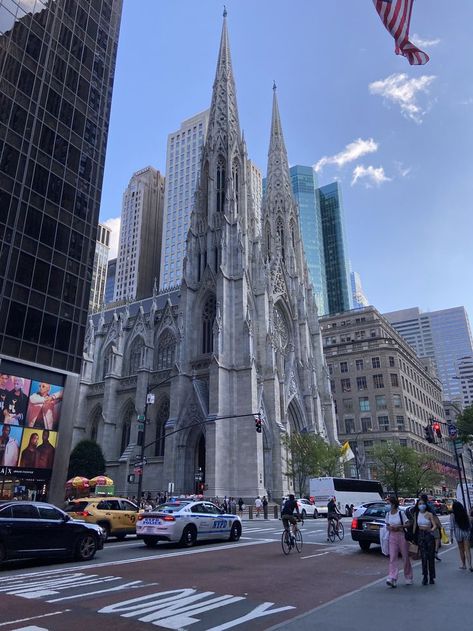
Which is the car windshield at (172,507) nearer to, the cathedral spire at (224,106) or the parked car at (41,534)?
the parked car at (41,534)

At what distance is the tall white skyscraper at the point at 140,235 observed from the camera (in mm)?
114375

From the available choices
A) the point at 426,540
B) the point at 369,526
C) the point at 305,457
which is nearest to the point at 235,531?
the point at 369,526

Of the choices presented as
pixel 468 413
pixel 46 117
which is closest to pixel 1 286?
pixel 46 117

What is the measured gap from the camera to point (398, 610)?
7125 mm

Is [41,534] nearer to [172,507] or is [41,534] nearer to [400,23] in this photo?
[172,507]

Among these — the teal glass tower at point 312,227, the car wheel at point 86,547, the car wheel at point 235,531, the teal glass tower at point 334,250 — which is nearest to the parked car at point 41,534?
the car wheel at point 86,547

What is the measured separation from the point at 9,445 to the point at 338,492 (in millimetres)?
26124

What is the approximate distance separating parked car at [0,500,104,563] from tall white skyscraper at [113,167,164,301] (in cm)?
9963

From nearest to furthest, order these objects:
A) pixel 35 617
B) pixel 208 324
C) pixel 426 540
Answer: pixel 35 617 < pixel 426 540 < pixel 208 324

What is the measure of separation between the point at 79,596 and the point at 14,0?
37416 millimetres

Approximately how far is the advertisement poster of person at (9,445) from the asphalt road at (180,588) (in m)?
15.2

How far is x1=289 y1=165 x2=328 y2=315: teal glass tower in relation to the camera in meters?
124

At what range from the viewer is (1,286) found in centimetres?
2812

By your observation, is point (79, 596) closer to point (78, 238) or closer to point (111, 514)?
Answer: point (111, 514)
